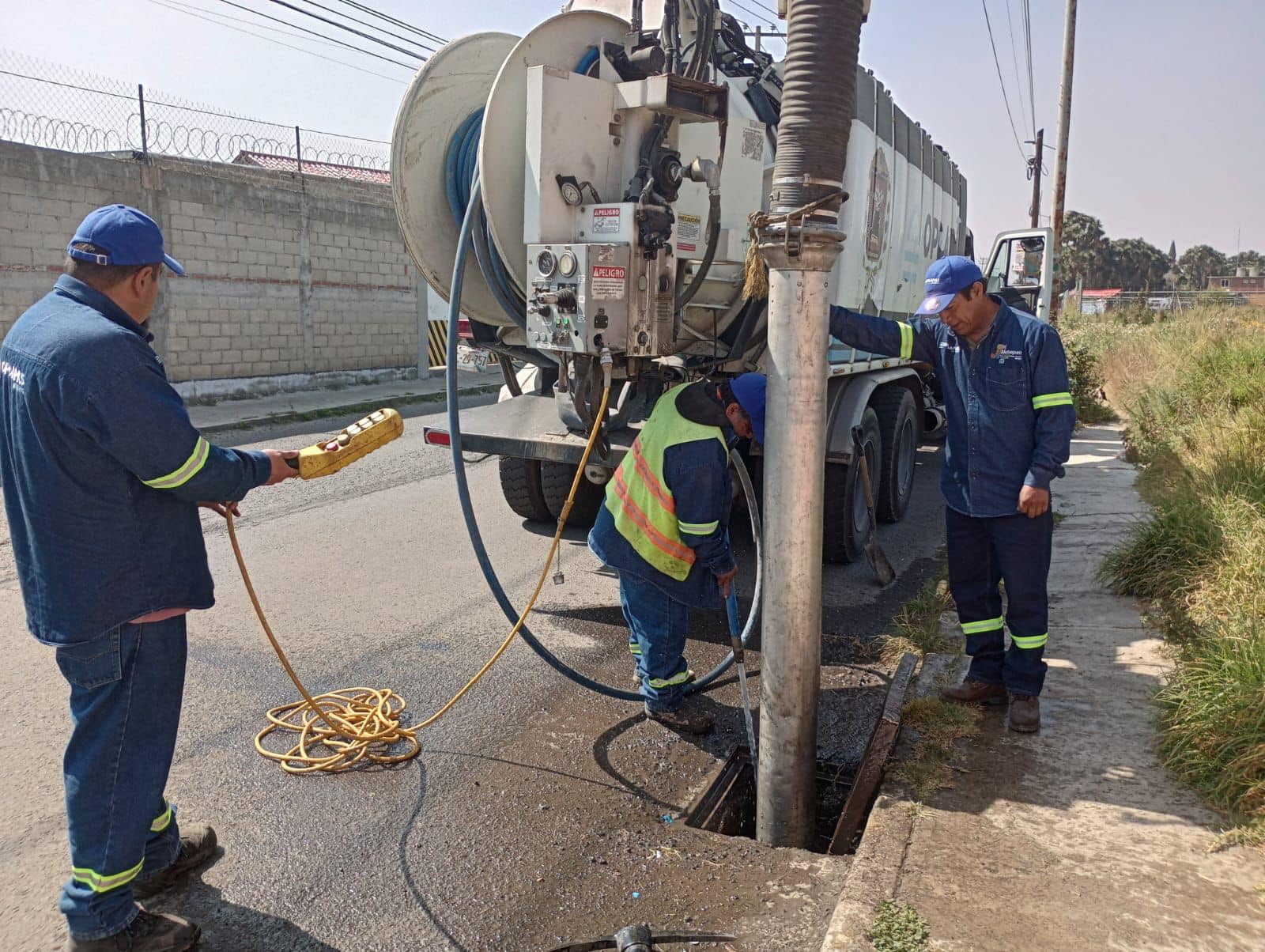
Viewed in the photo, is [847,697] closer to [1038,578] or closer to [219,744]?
[1038,578]

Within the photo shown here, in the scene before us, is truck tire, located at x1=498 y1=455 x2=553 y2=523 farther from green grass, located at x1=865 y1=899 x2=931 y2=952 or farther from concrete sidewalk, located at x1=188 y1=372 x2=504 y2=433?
concrete sidewalk, located at x1=188 y1=372 x2=504 y2=433

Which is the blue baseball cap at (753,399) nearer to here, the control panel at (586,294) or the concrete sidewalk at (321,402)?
the control panel at (586,294)

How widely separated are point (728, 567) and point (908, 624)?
1.45 meters

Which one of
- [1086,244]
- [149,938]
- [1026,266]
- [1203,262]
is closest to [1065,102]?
[1026,266]

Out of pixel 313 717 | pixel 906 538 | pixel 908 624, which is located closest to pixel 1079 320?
pixel 906 538

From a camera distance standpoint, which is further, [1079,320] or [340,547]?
[1079,320]

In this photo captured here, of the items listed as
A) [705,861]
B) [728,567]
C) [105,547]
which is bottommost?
[705,861]

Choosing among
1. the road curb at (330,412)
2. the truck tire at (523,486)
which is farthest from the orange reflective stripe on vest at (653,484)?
the road curb at (330,412)

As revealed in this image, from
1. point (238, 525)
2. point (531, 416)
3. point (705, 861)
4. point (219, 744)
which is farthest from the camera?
point (238, 525)

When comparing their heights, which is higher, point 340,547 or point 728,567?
point 728,567

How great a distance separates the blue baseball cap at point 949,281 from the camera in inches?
135

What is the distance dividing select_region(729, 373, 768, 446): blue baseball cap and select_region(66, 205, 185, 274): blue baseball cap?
6.54 ft

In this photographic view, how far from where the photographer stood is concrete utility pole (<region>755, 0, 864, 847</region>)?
2.66m

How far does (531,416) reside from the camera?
17.4ft
